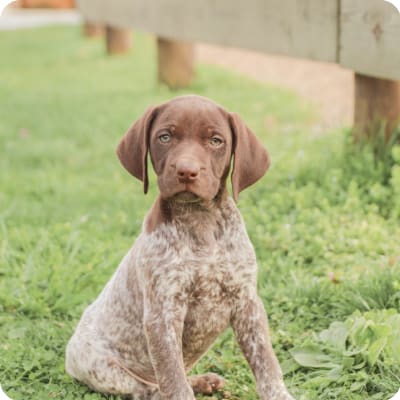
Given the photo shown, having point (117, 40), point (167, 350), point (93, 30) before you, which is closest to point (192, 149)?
point (167, 350)

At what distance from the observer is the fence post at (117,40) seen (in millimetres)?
15391

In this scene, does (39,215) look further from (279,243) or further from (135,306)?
(135,306)

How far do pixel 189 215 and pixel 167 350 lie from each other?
25.5 inches

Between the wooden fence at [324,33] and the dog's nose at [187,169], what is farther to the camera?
the wooden fence at [324,33]

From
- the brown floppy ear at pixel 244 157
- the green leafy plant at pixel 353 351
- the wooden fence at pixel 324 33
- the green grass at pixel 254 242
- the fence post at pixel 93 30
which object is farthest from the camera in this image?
the fence post at pixel 93 30

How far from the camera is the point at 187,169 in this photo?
10.7 ft

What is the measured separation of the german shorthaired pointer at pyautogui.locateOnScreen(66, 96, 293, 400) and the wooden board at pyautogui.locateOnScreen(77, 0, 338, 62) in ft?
9.26

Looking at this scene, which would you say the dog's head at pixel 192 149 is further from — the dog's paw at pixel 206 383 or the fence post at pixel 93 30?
the fence post at pixel 93 30

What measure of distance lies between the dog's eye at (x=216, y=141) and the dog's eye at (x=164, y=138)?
198mm

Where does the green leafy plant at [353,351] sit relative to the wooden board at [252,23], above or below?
below

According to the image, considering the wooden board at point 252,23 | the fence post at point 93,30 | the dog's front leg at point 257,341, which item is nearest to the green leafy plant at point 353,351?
the dog's front leg at point 257,341

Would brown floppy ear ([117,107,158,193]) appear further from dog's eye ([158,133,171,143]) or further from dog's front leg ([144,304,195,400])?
dog's front leg ([144,304,195,400])

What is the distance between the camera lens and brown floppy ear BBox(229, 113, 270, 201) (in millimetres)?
3549

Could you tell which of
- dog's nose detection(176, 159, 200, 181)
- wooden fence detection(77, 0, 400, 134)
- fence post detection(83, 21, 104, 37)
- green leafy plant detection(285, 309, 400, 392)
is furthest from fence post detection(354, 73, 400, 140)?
fence post detection(83, 21, 104, 37)
